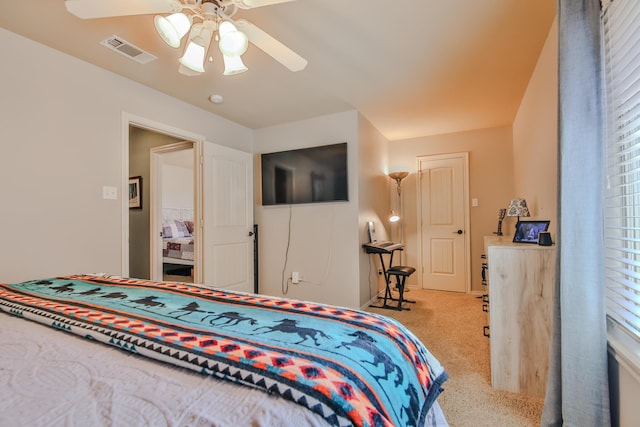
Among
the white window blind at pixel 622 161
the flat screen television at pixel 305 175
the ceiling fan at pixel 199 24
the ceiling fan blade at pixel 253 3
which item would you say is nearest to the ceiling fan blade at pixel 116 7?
the ceiling fan at pixel 199 24

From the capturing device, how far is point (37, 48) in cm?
204

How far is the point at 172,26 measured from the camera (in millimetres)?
1406

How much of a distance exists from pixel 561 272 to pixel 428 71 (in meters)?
1.99

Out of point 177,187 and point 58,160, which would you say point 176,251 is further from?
point 58,160

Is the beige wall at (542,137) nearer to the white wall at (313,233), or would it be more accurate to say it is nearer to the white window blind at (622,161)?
the white window blind at (622,161)

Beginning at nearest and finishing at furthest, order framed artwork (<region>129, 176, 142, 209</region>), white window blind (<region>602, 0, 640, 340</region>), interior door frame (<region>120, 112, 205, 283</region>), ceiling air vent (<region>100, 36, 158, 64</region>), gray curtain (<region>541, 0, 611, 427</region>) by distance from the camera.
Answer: white window blind (<region>602, 0, 640, 340</region>), gray curtain (<region>541, 0, 611, 427</region>), ceiling air vent (<region>100, 36, 158, 64</region>), interior door frame (<region>120, 112, 205, 283</region>), framed artwork (<region>129, 176, 142, 209</region>)

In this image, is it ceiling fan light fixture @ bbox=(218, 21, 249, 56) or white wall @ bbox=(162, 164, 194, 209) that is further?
white wall @ bbox=(162, 164, 194, 209)

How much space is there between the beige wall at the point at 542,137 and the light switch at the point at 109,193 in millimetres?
3191

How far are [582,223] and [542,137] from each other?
1373mm

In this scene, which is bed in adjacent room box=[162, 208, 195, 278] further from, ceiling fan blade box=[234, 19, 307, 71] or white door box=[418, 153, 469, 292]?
white door box=[418, 153, 469, 292]

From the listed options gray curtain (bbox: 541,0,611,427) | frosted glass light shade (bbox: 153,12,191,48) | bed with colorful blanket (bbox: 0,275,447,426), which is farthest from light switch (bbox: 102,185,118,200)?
gray curtain (bbox: 541,0,611,427)

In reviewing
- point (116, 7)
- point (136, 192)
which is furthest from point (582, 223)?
point (136, 192)

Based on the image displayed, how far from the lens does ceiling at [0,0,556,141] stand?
1.80 metres

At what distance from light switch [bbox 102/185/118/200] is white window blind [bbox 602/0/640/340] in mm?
3213
